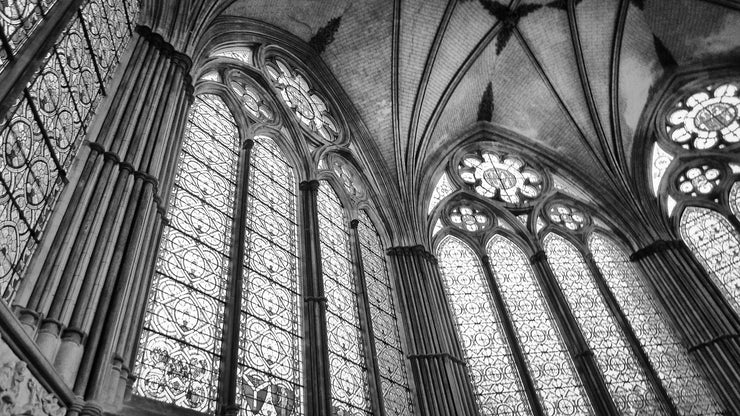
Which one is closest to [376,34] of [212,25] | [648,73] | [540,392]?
[212,25]

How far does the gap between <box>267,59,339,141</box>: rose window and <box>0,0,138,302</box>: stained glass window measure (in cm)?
533

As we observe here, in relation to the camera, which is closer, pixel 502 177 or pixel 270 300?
pixel 270 300

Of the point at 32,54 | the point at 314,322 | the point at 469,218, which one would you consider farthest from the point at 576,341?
the point at 32,54

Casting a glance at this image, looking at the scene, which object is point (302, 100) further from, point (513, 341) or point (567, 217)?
point (567, 217)

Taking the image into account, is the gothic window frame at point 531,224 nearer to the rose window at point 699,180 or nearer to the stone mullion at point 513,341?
the stone mullion at point 513,341

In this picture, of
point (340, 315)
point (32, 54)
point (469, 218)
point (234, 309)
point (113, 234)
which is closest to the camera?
point (32, 54)

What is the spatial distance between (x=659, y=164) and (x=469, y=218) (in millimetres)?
5093

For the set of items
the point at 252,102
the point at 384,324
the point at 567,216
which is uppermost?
the point at 252,102

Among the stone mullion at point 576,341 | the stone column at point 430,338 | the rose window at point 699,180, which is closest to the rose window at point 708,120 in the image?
the rose window at point 699,180

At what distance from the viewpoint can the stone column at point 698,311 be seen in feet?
35.2

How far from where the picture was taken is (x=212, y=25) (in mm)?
9672

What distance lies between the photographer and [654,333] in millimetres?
11914

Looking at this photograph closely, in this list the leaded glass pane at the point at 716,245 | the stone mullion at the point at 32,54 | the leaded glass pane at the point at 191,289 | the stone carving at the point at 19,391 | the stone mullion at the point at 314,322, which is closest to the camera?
the stone carving at the point at 19,391

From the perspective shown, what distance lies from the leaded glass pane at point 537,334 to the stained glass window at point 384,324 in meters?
2.77
